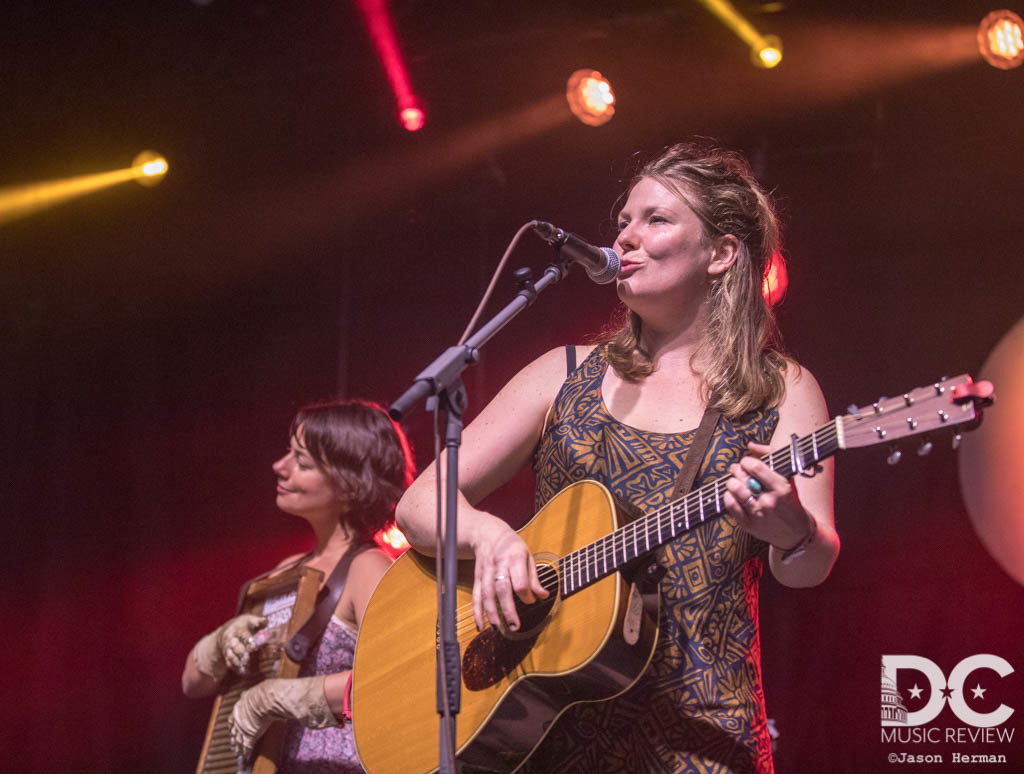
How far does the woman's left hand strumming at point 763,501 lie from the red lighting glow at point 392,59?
15.5 ft

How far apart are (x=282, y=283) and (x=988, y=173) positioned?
434 centimetres

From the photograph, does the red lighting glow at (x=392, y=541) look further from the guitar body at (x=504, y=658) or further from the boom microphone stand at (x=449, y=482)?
the boom microphone stand at (x=449, y=482)

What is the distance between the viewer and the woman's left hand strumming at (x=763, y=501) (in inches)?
81.2

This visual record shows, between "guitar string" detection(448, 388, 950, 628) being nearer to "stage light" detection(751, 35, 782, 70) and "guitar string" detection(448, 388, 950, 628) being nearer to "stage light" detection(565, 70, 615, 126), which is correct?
"stage light" detection(751, 35, 782, 70)

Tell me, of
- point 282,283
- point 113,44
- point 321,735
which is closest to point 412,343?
point 282,283

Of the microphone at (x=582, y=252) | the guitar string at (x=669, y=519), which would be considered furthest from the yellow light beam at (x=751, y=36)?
the guitar string at (x=669, y=519)

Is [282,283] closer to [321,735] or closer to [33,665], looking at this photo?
[33,665]

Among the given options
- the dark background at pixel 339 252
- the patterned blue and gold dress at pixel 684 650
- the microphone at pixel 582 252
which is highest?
the dark background at pixel 339 252

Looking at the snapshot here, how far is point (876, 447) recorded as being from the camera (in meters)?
2.07

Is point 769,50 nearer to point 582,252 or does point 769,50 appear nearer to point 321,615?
point 582,252

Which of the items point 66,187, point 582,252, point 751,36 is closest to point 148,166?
point 66,187

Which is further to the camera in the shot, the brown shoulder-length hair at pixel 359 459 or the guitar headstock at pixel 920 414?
the brown shoulder-length hair at pixel 359 459

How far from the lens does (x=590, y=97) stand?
594 centimetres

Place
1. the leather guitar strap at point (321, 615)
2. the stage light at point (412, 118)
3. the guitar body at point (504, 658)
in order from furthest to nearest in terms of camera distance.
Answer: the stage light at point (412, 118) < the leather guitar strap at point (321, 615) < the guitar body at point (504, 658)
